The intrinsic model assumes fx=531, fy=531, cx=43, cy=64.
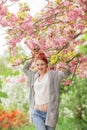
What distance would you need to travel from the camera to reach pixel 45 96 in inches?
311

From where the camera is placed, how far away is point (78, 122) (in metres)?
11.3

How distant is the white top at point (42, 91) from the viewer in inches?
310

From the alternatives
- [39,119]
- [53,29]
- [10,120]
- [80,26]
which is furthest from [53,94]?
[10,120]

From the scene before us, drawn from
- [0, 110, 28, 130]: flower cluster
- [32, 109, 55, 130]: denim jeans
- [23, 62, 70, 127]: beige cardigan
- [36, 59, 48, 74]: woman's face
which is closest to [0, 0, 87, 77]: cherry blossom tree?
[23, 62, 70, 127]: beige cardigan

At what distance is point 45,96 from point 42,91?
9cm

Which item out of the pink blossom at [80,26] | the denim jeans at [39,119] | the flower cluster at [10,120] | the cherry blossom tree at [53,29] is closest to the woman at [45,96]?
the denim jeans at [39,119]

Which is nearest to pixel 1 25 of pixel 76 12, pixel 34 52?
pixel 34 52

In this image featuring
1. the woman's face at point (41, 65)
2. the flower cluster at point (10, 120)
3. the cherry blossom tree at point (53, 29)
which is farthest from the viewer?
the flower cluster at point (10, 120)

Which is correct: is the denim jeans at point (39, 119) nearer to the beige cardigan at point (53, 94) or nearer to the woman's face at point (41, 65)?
the beige cardigan at point (53, 94)

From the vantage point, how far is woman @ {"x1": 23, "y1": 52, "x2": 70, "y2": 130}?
7.83 metres

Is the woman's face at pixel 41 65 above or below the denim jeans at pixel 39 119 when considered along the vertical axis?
above

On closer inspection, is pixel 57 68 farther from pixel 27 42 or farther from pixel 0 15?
pixel 0 15

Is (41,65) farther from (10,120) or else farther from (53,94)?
(10,120)

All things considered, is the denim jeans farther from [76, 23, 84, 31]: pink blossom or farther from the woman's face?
[76, 23, 84, 31]: pink blossom
